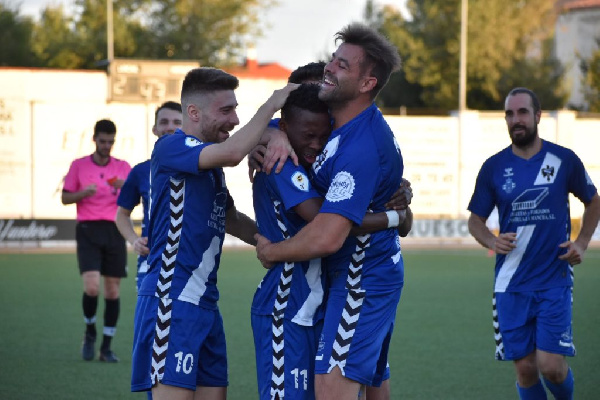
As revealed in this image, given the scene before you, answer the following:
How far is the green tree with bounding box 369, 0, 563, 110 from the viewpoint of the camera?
152 feet

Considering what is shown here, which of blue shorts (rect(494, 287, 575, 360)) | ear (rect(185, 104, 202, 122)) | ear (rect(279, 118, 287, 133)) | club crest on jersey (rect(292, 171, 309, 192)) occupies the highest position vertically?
ear (rect(185, 104, 202, 122))

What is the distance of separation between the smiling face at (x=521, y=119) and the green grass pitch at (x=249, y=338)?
242 cm

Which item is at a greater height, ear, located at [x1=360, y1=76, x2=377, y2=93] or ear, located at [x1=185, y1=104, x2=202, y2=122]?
ear, located at [x1=360, y1=76, x2=377, y2=93]

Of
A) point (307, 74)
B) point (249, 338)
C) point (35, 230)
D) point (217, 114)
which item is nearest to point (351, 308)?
point (217, 114)

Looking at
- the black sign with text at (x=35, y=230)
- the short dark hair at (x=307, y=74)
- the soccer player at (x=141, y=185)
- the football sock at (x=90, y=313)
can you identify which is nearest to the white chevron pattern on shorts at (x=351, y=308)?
the short dark hair at (x=307, y=74)

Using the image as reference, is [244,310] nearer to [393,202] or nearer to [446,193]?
[393,202]

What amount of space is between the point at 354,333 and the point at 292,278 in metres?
0.42

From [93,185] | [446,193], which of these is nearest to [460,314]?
[93,185]

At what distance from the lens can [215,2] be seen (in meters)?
51.9

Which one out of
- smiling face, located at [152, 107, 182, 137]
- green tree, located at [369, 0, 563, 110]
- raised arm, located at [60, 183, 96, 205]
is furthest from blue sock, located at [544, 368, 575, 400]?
green tree, located at [369, 0, 563, 110]

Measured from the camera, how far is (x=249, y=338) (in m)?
12.0

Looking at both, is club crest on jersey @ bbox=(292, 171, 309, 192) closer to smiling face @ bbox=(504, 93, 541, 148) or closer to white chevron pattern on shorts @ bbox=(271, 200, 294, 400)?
white chevron pattern on shorts @ bbox=(271, 200, 294, 400)

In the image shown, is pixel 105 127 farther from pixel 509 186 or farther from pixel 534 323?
pixel 534 323

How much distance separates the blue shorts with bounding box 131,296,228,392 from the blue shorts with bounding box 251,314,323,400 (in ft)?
1.33
